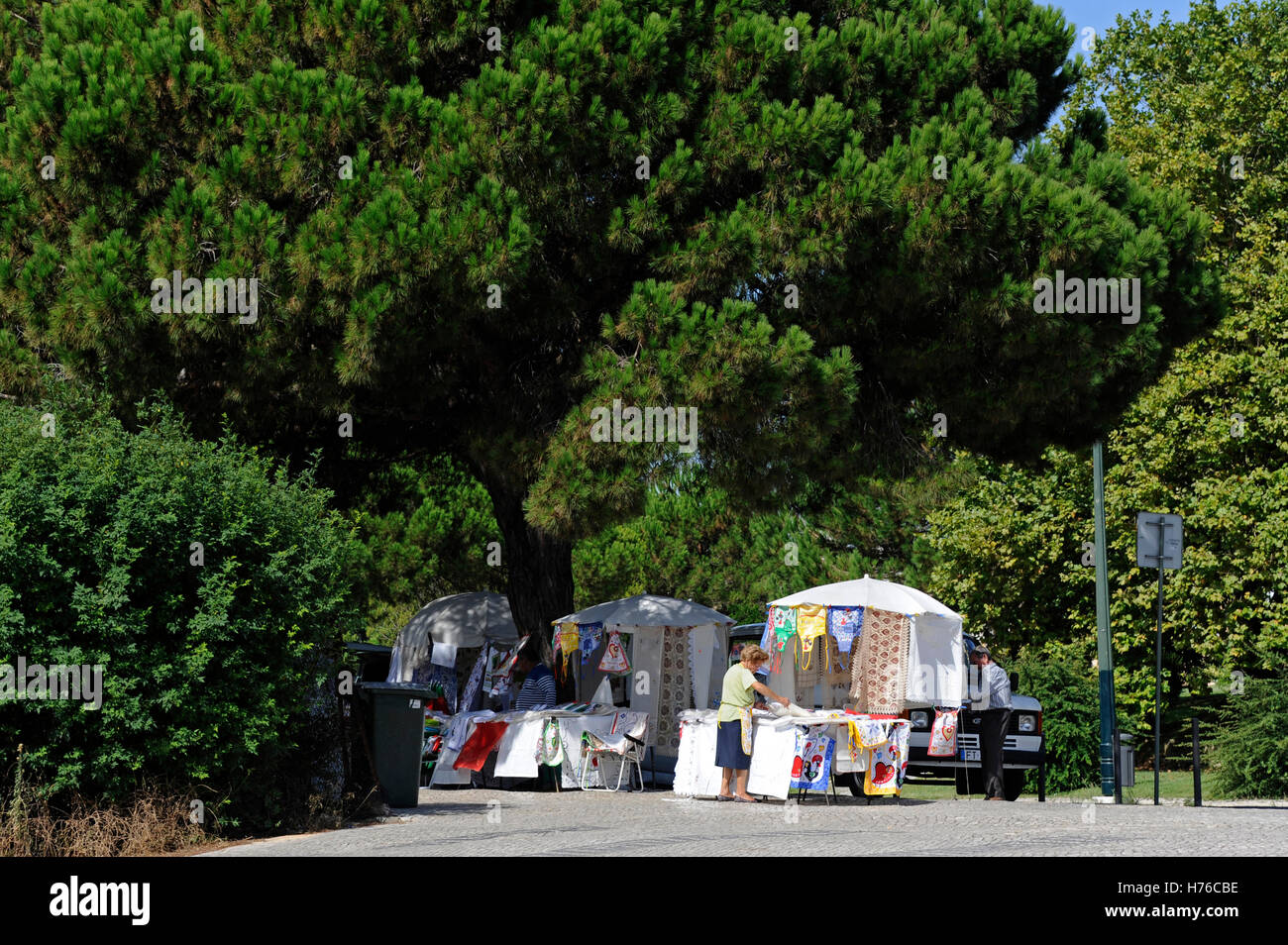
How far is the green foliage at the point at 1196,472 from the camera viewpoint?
2448cm

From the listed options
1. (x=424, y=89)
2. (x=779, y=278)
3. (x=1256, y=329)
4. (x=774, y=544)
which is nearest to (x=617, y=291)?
(x=779, y=278)

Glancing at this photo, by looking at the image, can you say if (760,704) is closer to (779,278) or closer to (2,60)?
(779,278)

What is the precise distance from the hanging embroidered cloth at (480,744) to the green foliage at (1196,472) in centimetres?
1064

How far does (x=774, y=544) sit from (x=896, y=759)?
72.0ft

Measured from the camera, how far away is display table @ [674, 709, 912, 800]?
14750 mm

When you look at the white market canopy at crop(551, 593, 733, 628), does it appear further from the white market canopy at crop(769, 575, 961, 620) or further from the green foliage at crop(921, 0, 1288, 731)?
the green foliage at crop(921, 0, 1288, 731)

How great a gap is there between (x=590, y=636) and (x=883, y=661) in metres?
4.13

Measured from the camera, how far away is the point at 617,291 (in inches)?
642

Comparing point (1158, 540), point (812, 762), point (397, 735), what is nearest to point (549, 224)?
point (397, 735)

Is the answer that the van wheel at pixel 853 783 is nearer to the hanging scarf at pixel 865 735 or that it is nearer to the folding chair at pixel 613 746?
the hanging scarf at pixel 865 735

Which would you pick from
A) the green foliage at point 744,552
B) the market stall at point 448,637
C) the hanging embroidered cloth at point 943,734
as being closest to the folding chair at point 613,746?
the hanging embroidered cloth at point 943,734

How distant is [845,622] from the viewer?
674 inches

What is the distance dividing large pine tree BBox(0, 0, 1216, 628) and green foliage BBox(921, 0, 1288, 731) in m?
7.97

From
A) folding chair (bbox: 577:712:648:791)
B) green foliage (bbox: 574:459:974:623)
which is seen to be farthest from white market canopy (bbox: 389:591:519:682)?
green foliage (bbox: 574:459:974:623)
